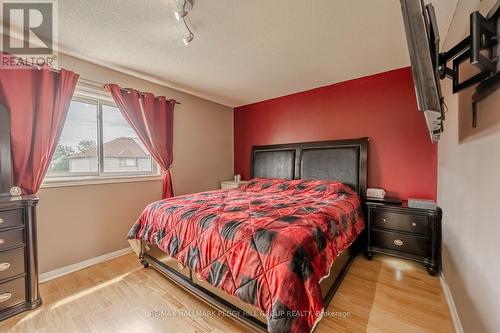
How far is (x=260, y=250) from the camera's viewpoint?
1.33 meters

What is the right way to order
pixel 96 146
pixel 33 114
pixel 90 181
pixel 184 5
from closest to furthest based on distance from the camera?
pixel 184 5 < pixel 33 114 < pixel 90 181 < pixel 96 146

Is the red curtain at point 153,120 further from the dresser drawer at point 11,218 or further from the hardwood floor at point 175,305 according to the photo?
the dresser drawer at point 11,218

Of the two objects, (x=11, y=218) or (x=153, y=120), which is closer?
(x=11, y=218)

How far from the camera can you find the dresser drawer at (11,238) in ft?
5.41

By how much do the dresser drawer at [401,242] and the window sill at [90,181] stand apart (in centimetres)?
319

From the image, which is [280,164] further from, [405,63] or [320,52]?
[405,63]

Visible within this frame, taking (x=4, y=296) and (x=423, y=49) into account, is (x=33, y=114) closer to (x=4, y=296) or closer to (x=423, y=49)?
(x=4, y=296)

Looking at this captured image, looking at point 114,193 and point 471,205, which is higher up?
point 471,205

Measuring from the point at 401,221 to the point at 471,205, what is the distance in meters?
1.16

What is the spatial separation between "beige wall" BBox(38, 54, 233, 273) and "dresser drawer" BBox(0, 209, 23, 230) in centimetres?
52

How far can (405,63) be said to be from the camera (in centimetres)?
260

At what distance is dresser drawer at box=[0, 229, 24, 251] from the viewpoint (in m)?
1.65

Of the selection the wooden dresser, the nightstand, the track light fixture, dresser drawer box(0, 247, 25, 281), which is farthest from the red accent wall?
dresser drawer box(0, 247, 25, 281)

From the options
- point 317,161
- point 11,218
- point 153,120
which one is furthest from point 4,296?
point 317,161
